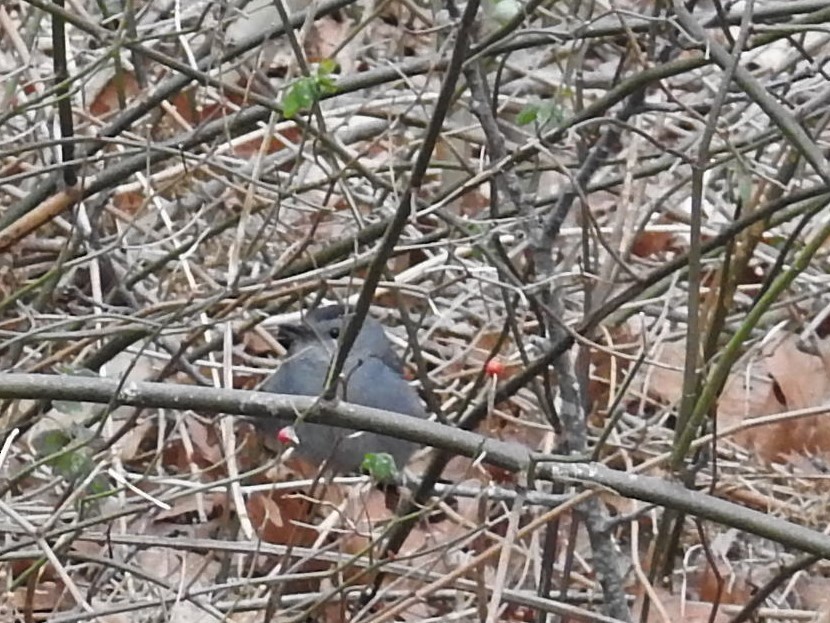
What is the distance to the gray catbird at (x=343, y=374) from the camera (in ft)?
9.83

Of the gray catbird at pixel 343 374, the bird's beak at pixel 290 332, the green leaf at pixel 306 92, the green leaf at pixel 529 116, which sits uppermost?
the green leaf at pixel 529 116

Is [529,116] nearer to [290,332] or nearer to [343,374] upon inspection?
[343,374]

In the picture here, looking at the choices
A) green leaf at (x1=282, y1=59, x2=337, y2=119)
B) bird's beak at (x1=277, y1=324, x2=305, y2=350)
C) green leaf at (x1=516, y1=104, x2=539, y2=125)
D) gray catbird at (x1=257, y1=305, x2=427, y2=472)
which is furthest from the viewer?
bird's beak at (x1=277, y1=324, x2=305, y2=350)

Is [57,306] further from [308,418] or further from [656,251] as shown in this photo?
[308,418]

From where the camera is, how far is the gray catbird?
2996 millimetres

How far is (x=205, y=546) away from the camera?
241 cm

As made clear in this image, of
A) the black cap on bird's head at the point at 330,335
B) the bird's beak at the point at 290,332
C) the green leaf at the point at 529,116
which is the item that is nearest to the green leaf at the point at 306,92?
the green leaf at the point at 529,116

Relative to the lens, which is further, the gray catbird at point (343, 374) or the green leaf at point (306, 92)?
the gray catbird at point (343, 374)

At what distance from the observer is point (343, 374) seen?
9.43ft

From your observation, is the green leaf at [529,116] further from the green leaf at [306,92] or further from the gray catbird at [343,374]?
the gray catbird at [343,374]

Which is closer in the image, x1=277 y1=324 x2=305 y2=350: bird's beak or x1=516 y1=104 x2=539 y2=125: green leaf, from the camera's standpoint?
x1=516 y1=104 x2=539 y2=125: green leaf

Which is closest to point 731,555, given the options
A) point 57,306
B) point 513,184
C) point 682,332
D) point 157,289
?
point 682,332

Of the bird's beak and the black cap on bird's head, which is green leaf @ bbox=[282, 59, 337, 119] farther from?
the bird's beak

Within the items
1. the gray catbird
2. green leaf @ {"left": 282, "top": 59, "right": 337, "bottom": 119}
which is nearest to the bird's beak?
the gray catbird
